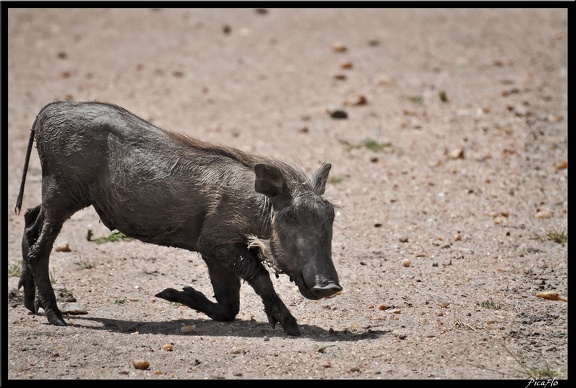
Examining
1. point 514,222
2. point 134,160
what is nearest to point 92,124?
point 134,160

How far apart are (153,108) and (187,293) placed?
5911mm

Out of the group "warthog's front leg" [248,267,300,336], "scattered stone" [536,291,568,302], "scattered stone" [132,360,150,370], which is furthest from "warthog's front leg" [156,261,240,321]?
"scattered stone" [536,291,568,302]

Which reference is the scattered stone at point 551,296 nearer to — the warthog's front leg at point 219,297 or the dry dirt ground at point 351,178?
the dry dirt ground at point 351,178

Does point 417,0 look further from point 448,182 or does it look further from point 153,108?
point 448,182

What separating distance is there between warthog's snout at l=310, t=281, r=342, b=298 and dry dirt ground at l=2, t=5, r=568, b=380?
1.09 feet

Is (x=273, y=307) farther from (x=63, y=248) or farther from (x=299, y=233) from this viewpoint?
(x=63, y=248)

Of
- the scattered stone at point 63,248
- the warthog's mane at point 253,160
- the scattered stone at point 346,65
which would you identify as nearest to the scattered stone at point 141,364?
the warthog's mane at point 253,160

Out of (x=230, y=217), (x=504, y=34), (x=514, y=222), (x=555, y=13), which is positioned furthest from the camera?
(x=555, y=13)

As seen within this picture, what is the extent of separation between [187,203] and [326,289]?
3.72ft

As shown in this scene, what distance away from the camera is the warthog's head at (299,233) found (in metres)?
5.79

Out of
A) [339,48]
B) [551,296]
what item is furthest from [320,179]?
[339,48]

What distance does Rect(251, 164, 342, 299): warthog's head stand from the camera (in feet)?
19.0

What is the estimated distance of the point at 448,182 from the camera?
9398 millimetres

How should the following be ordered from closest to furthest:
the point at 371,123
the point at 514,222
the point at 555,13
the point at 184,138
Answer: the point at 184,138 < the point at 514,222 < the point at 371,123 < the point at 555,13
